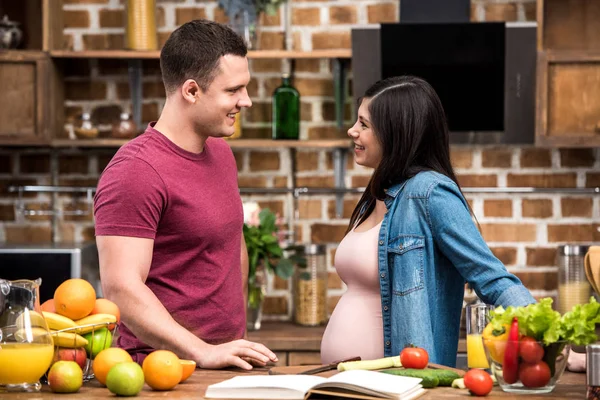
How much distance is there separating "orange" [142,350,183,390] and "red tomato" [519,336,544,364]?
58 centimetres

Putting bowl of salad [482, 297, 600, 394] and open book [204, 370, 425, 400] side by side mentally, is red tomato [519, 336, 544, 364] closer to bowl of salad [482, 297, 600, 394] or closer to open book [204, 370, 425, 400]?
bowl of salad [482, 297, 600, 394]

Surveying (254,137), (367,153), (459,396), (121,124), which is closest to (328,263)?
(254,137)

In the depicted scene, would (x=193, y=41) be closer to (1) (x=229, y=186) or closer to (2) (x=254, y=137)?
(1) (x=229, y=186)

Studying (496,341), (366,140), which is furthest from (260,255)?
(496,341)

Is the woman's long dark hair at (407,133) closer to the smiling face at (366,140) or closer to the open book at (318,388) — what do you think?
the smiling face at (366,140)

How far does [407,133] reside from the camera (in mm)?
2281

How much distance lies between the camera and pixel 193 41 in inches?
87.7

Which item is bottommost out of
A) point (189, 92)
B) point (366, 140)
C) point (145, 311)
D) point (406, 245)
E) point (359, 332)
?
point (359, 332)

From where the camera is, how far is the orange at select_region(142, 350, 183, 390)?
1657 millimetres

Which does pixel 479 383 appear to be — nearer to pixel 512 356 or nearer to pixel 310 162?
pixel 512 356

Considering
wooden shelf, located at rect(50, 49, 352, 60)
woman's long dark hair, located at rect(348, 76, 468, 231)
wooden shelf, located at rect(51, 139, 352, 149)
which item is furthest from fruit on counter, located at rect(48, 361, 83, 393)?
wooden shelf, located at rect(50, 49, 352, 60)

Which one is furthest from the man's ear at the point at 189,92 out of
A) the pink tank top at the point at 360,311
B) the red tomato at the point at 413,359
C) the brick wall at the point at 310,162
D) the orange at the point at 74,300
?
the brick wall at the point at 310,162

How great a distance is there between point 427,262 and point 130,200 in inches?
→ 26.4

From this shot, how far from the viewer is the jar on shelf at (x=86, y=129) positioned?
352 centimetres
